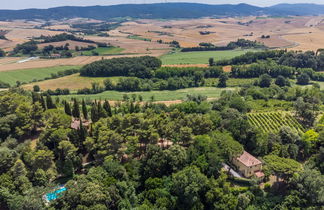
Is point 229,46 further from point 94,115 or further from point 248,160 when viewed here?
point 248,160

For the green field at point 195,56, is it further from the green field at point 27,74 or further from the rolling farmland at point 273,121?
the rolling farmland at point 273,121

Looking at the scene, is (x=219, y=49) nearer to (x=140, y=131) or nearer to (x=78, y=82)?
(x=78, y=82)

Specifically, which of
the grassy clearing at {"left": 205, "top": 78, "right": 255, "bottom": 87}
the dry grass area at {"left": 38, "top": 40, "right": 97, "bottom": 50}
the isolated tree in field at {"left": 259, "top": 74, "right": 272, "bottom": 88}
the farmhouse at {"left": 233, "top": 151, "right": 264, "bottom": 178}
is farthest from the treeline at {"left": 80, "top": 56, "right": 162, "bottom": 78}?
the farmhouse at {"left": 233, "top": 151, "right": 264, "bottom": 178}

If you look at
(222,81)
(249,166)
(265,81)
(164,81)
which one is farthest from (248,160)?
(164,81)

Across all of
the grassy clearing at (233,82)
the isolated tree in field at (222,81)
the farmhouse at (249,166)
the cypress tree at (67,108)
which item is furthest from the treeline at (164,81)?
the farmhouse at (249,166)

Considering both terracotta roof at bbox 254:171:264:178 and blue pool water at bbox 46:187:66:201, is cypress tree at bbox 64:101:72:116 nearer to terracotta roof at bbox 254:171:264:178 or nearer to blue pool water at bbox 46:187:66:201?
blue pool water at bbox 46:187:66:201

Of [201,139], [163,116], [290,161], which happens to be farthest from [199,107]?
[290,161]
